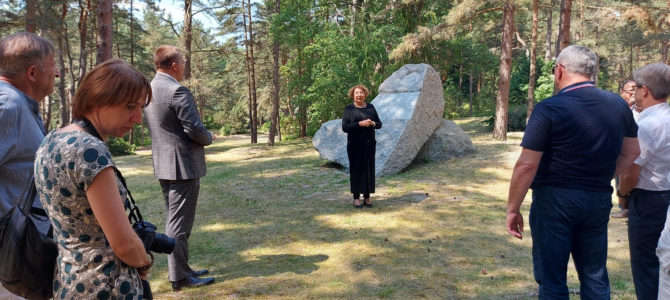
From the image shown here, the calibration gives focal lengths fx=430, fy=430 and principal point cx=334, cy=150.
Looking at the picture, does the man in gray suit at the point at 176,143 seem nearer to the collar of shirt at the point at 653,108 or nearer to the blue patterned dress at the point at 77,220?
the blue patterned dress at the point at 77,220

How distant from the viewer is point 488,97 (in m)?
34.7

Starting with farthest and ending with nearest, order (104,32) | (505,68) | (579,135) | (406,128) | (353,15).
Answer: (353,15) < (505,68) < (406,128) < (104,32) < (579,135)

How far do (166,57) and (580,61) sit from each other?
10.5ft

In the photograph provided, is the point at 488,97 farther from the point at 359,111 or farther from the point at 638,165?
the point at 638,165

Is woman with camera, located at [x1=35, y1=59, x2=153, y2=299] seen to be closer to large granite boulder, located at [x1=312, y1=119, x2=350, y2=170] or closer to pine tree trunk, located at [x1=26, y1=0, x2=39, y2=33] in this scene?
large granite boulder, located at [x1=312, y1=119, x2=350, y2=170]

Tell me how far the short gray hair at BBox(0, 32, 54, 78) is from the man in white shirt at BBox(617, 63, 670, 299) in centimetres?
370

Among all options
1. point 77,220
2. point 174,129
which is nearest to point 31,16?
point 174,129

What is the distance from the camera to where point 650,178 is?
2902 millimetres

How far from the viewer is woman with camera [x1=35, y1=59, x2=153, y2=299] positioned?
1.58m

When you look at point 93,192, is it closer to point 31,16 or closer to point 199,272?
point 199,272

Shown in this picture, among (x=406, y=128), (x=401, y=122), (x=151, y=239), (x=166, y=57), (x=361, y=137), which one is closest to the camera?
(x=151, y=239)

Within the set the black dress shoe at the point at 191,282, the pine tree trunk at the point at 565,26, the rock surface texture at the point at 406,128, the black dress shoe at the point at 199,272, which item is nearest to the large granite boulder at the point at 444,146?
the rock surface texture at the point at 406,128

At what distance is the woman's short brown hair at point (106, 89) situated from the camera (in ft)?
5.52

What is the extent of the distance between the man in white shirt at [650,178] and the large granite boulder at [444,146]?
7249 millimetres
